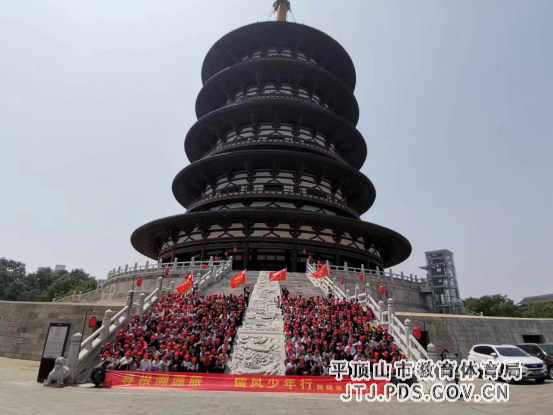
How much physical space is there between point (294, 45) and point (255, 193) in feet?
69.6

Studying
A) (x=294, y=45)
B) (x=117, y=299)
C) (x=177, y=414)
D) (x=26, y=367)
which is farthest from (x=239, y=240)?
(x=294, y=45)

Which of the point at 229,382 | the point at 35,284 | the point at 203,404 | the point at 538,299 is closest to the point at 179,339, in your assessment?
the point at 229,382

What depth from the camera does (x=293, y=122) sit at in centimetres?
3497

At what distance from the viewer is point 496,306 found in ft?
159

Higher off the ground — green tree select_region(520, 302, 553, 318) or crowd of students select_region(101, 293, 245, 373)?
green tree select_region(520, 302, 553, 318)

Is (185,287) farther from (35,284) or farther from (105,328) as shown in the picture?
(35,284)

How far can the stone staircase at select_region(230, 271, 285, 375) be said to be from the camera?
10.9 meters

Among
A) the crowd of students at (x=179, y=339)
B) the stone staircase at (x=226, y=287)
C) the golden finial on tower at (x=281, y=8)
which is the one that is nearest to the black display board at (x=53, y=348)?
the crowd of students at (x=179, y=339)

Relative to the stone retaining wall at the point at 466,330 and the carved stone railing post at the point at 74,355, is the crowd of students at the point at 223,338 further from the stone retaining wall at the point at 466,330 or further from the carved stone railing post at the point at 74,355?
the stone retaining wall at the point at 466,330

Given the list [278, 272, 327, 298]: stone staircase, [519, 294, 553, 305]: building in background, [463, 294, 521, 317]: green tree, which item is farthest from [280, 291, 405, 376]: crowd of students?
[519, 294, 553, 305]: building in background

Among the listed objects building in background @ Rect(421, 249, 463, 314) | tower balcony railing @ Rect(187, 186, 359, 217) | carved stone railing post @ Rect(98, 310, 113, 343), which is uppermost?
tower balcony railing @ Rect(187, 186, 359, 217)

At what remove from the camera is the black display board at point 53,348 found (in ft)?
35.2

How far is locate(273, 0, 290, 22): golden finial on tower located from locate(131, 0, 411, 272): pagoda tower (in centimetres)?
1269

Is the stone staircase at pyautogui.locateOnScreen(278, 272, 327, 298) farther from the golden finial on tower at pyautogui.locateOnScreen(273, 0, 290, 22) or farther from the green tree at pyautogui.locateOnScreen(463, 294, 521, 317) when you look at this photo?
the golden finial on tower at pyautogui.locateOnScreen(273, 0, 290, 22)
